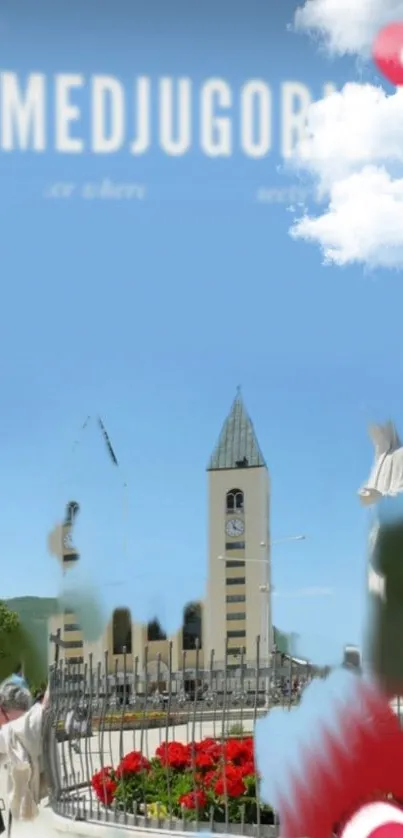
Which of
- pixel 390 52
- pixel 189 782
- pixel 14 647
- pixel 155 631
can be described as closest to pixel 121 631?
pixel 155 631

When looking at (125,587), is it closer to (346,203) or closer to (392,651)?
(392,651)

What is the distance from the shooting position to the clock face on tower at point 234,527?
144 cm

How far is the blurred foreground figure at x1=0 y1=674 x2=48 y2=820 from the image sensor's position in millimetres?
1522

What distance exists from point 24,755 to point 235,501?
58cm

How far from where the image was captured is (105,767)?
1.53 metres

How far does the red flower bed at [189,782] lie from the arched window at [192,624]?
180 mm

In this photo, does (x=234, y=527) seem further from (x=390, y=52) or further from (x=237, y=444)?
(x=390, y=52)

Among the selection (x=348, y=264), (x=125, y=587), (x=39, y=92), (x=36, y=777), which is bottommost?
(x=36, y=777)

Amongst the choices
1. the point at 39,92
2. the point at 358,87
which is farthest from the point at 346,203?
the point at 39,92

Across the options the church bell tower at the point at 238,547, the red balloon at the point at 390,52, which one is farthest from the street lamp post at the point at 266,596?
the red balloon at the point at 390,52

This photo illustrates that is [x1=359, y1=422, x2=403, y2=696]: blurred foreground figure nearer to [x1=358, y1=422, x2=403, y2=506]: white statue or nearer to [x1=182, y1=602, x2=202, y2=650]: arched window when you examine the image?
[x1=358, y1=422, x2=403, y2=506]: white statue

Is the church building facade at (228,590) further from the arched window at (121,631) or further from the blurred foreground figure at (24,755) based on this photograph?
the blurred foreground figure at (24,755)

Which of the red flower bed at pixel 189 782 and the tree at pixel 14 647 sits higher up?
the tree at pixel 14 647

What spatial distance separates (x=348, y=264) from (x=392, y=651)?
64cm
